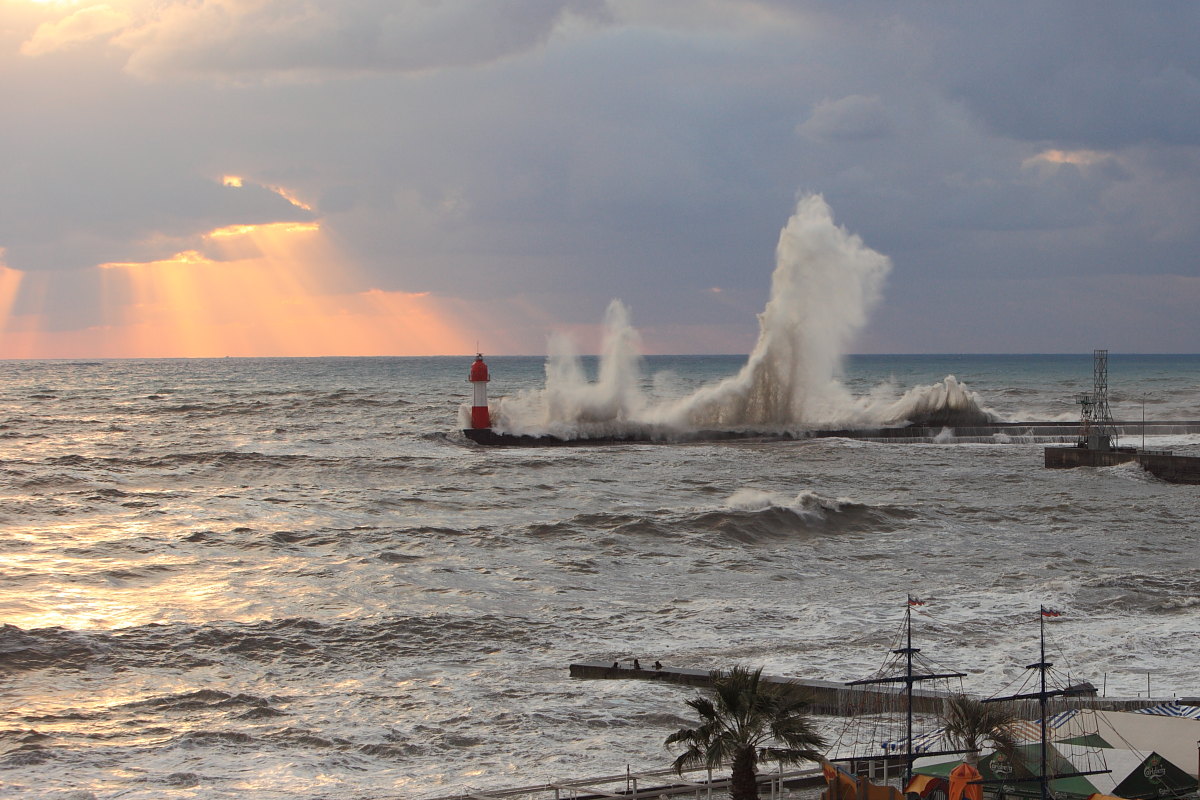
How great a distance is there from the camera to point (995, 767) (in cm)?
1055

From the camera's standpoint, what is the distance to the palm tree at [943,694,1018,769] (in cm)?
1057

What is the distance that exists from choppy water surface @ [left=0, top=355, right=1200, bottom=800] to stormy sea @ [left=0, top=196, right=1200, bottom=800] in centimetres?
7

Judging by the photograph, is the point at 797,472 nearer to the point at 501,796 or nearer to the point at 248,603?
the point at 248,603

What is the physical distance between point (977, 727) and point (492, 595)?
439 inches

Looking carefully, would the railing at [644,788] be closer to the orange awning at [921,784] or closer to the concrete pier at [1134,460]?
the orange awning at [921,784]

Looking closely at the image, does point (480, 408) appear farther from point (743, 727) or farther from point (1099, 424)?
point (743, 727)

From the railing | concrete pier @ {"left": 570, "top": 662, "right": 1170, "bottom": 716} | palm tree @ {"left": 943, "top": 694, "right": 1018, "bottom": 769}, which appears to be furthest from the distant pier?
palm tree @ {"left": 943, "top": 694, "right": 1018, "bottom": 769}

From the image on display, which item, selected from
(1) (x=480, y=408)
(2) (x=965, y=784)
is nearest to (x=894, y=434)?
(1) (x=480, y=408)

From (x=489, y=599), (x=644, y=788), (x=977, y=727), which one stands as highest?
(x=977, y=727)

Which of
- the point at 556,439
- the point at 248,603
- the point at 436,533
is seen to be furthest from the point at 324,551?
the point at 556,439

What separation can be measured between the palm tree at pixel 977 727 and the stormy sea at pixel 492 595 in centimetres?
327

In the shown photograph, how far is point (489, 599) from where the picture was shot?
65.7ft

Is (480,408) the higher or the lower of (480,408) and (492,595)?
the higher

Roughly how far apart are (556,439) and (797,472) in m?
13.4
